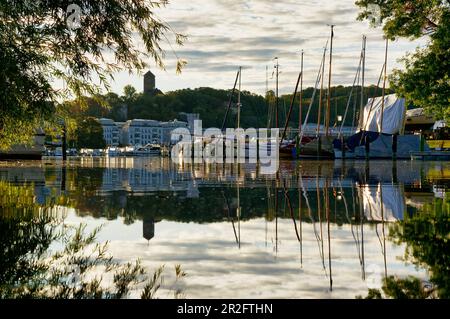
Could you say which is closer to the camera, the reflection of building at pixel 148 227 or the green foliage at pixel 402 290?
the green foliage at pixel 402 290

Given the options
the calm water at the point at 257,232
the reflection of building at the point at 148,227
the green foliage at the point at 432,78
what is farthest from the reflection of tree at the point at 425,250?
the green foliage at the point at 432,78

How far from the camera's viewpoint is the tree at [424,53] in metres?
23.3

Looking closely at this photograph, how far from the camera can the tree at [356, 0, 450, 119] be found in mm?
23297

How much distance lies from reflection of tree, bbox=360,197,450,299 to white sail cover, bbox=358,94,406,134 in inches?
2000

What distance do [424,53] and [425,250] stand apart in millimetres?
18665

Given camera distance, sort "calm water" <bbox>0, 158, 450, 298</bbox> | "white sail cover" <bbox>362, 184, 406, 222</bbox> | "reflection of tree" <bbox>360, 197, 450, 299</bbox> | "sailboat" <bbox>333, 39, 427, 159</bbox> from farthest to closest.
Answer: "sailboat" <bbox>333, 39, 427, 159</bbox> < "white sail cover" <bbox>362, 184, 406, 222</bbox> < "calm water" <bbox>0, 158, 450, 298</bbox> < "reflection of tree" <bbox>360, 197, 450, 299</bbox>

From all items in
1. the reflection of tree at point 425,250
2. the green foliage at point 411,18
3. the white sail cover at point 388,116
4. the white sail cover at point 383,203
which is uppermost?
the green foliage at point 411,18

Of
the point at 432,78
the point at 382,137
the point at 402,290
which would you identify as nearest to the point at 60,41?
the point at 402,290

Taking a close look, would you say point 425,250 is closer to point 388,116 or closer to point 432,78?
point 432,78

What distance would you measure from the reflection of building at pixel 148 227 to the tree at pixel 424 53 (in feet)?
48.8

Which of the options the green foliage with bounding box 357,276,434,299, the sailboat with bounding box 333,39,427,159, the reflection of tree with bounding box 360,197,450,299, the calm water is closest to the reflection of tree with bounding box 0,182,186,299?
the calm water

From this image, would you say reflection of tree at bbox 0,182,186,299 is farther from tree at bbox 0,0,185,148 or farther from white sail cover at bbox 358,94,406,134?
white sail cover at bbox 358,94,406,134

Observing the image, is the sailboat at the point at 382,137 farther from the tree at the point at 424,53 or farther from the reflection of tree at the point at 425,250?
the reflection of tree at the point at 425,250
